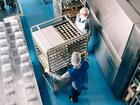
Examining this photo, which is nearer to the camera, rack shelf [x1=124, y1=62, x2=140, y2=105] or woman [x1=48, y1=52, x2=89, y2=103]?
woman [x1=48, y1=52, x2=89, y2=103]

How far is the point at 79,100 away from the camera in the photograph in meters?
3.54

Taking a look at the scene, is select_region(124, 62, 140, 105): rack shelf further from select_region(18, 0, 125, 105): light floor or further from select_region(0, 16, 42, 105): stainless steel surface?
select_region(0, 16, 42, 105): stainless steel surface

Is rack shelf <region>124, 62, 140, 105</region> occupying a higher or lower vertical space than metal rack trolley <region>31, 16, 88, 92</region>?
lower

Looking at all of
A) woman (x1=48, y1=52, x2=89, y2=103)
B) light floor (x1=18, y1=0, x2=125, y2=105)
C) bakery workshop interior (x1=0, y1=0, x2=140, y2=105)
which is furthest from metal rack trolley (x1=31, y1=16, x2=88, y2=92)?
light floor (x1=18, y1=0, x2=125, y2=105)

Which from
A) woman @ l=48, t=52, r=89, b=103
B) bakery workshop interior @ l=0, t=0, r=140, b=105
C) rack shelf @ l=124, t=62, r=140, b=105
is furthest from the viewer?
rack shelf @ l=124, t=62, r=140, b=105

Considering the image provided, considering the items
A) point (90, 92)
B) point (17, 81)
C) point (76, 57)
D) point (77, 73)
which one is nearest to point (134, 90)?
point (90, 92)

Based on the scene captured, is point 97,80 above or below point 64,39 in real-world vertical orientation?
below

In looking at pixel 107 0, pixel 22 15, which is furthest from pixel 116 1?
pixel 22 15

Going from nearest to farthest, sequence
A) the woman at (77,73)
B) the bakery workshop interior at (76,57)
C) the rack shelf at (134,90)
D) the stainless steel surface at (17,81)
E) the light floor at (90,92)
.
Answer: the woman at (77,73) < the bakery workshop interior at (76,57) < the rack shelf at (134,90) < the stainless steel surface at (17,81) < the light floor at (90,92)

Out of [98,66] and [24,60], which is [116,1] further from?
[24,60]

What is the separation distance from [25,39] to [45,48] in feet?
5.29

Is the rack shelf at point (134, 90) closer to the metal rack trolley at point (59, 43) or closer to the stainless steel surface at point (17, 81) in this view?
the metal rack trolley at point (59, 43)

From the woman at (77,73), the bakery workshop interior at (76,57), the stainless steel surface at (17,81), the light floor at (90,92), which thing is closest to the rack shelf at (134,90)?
the bakery workshop interior at (76,57)

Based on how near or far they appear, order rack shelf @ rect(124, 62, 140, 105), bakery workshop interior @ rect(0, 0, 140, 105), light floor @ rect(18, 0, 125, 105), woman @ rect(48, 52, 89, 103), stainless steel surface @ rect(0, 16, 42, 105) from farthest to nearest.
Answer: light floor @ rect(18, 0, 125, 105) < stainless steel surface @ rect(0, 16, 42, 105) < rack shelf @ rect(124, 62, 140, 105) < bakery workshop interior @ rect(0, 0, 140, 105) < woman @ rect(48, 52, 89, 103)
